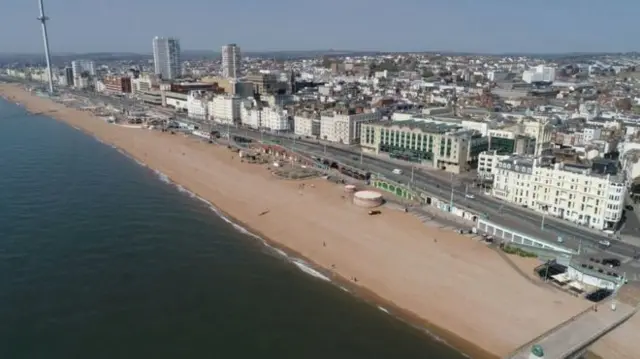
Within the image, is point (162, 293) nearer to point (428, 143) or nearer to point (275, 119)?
point (428, 143)

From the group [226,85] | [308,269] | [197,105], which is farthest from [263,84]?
[308,269]

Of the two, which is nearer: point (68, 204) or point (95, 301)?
point (95, 301)

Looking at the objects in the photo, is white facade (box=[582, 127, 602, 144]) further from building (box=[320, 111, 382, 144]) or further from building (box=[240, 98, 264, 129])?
building (box=[240, 98, 264, 129])

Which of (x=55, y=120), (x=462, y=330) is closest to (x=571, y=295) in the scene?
(x=462, y=330)

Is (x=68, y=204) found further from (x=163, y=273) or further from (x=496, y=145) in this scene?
(x=496, y=145)

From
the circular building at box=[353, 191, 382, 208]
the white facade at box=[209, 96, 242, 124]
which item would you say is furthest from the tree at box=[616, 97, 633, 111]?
the circular building at box=[353, 191, 382, 208]

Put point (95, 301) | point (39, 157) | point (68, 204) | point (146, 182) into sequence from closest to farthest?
point (95, 301), point (68, 204), point (146, 182), point (39, 157)

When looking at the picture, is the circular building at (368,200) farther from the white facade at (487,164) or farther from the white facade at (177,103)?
the white facade at (177,103)

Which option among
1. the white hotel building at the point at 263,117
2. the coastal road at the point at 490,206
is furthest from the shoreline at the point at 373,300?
the white hotel building at the point at 263,117
